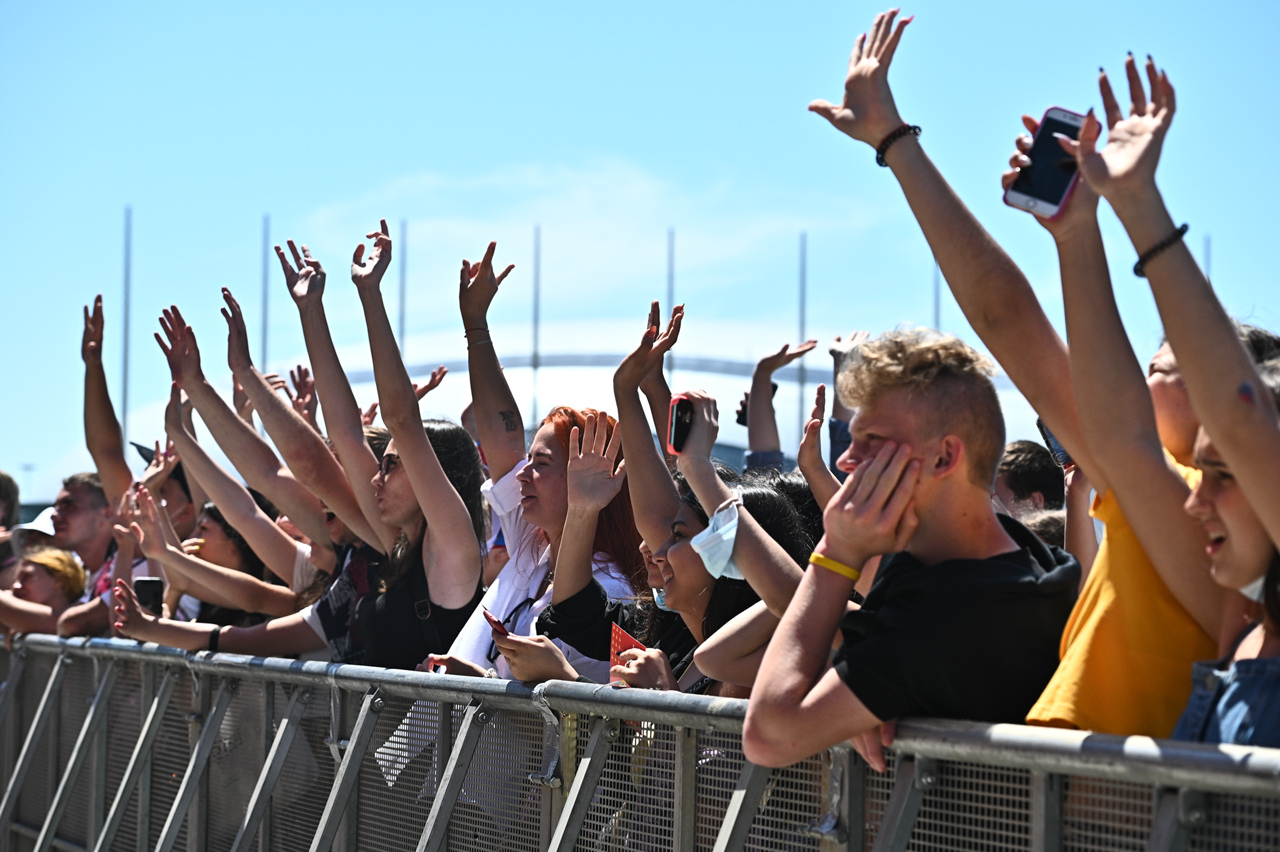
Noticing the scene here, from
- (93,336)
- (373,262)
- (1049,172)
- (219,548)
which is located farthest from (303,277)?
(1049,172)

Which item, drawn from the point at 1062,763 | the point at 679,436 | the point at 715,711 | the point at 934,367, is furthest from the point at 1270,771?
the point at 679,436

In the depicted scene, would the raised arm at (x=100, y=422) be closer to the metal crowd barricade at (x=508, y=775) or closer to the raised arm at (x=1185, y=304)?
the metal crowd barricade at (x=508, y=775)

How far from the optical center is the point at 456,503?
4.86 m

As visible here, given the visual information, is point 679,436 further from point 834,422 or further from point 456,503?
point 834,422

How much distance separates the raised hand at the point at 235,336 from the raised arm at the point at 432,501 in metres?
1.32

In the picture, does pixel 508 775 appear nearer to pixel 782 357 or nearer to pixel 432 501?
pixel 432 501

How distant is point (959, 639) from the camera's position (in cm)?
245

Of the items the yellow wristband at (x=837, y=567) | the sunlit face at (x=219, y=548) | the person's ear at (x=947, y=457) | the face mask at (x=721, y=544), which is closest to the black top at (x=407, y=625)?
the face mask at (x=721, y=544)

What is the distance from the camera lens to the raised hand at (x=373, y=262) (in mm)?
5293

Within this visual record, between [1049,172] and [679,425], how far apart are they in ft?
4.19

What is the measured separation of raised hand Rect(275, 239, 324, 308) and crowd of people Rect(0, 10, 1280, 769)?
91cm

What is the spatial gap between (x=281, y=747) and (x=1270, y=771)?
344 cm

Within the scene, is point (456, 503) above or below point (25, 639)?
above

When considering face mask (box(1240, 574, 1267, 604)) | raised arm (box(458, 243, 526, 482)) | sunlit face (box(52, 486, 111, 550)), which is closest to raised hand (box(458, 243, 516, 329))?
raised arm (box(458, 243, 526, 482))
